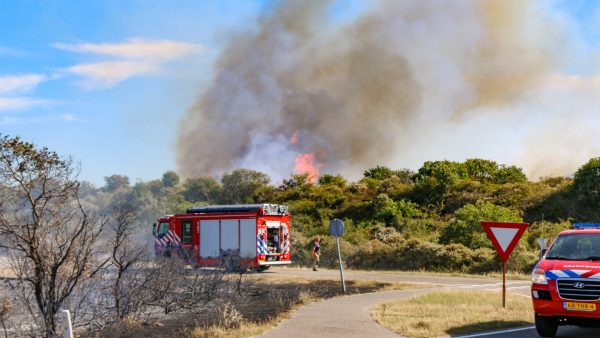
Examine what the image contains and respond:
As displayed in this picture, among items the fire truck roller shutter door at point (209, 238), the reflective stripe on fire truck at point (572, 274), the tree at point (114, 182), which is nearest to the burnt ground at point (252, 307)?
the fire truck roller shutter door at point (209, 238)

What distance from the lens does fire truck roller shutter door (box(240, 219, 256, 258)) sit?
31941 mm

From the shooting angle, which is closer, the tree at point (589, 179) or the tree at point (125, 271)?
the tree at point (125, 271)

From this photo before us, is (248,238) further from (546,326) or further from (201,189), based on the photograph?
(201,189)

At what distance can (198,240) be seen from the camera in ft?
109

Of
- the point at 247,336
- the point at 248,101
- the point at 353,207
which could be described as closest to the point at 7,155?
the point at 247,336

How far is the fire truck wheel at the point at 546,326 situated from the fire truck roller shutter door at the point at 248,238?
65.9ft

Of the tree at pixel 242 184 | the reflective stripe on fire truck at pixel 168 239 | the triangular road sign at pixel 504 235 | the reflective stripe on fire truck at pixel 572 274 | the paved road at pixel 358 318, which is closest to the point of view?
the reflective stripe on fire truck at pixel 572 274

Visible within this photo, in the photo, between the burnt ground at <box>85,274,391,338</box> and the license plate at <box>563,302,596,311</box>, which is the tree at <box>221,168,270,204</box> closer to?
the burnt ground at <box>85,274,391,338</box>

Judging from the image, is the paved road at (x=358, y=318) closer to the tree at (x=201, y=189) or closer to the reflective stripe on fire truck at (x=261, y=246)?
the reflective stripe on fire truck at (x=261, y=246)

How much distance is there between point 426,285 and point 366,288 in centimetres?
203

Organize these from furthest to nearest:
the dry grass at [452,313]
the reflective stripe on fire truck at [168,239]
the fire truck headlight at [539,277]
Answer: the reflective stripe on fire truck at [168,239]
the dry grass at [452,313]
the fire truck headlight at [539,277]

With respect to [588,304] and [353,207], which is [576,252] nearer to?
[588,304]

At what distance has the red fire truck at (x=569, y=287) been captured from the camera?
1198cm

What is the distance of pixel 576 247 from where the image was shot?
13.3m
